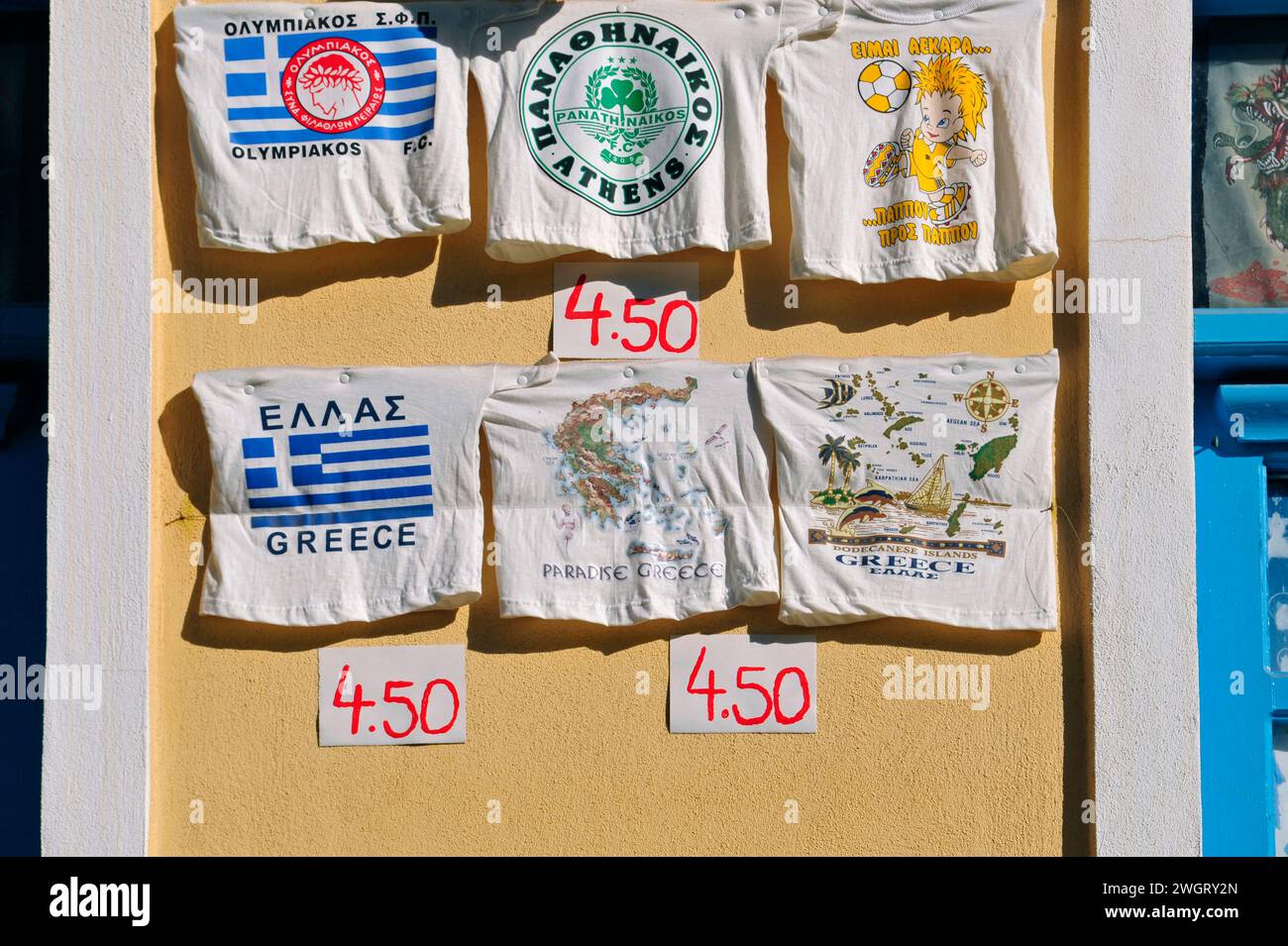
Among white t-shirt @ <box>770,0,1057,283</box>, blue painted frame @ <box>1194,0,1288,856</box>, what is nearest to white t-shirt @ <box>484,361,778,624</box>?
white t-shirt @ <box>770,0,1057,283</box>

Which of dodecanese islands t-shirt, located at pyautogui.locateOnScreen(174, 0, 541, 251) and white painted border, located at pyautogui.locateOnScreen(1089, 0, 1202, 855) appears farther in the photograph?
dodecanese islands t-shirt, located at pyautogui.locateOnScreen(174, 0, 541, 251)

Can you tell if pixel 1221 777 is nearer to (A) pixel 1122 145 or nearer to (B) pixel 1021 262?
(B) pixel 1021 262

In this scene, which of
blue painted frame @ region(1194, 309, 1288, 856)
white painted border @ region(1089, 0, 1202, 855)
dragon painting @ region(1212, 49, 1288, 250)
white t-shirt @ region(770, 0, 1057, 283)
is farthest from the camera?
dragon painting @ region(1212, 49, 1288, 250)

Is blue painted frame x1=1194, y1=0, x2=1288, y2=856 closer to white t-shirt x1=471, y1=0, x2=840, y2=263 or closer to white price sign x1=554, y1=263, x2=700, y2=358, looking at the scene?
white t-shirt x1=471, y1=0, x2=840, y2=263

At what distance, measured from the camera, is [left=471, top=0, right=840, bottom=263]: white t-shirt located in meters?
4.27

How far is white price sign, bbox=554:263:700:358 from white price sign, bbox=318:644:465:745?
1096 millimetres

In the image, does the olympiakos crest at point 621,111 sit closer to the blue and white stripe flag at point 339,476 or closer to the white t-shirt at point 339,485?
the white t-shirt at point 339,485

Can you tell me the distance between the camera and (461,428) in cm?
427

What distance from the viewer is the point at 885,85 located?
170 inches

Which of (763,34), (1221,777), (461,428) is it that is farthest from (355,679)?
(1221,777)

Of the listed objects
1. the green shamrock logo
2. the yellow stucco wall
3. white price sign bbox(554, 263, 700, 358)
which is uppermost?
the green shamrock logo

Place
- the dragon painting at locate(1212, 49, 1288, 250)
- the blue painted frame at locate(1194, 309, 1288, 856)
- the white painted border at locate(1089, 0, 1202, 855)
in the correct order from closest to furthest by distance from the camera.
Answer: the white painted border at locate(1089, 0, 1202, 855) → the blue painted frame at locate(1194, 309, 1288, 856) → the dragon painting at locate(1212, 49, 1288, 250)

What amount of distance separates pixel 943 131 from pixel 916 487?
1175 mm

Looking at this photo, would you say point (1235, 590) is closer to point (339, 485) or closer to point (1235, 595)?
point (1235, 595)
